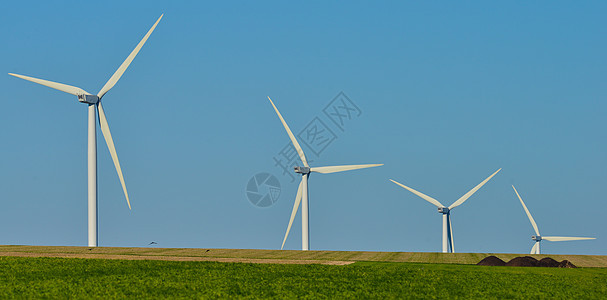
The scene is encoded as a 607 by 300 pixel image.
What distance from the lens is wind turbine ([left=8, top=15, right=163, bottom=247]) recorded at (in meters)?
76.2

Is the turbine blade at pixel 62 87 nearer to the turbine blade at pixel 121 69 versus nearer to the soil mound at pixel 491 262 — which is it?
the turbine blade at pixel 121 69

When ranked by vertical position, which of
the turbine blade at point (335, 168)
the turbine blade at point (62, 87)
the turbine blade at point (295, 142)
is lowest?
the turbine blade at point (335, 168)

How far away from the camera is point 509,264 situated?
2566 inches

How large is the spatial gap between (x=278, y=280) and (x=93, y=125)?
37.1m

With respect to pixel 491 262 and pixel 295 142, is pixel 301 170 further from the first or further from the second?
pixel 491 262

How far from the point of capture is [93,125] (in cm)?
7694

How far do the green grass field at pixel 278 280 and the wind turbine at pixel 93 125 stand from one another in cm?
1672

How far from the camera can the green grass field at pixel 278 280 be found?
41094mm

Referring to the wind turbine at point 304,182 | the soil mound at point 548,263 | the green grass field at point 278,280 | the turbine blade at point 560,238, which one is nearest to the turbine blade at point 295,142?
the wind turbine at point 304,182

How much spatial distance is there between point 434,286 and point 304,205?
161ft

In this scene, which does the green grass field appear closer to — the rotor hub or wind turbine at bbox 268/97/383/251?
wind turbine at bbox 268/97/383/251

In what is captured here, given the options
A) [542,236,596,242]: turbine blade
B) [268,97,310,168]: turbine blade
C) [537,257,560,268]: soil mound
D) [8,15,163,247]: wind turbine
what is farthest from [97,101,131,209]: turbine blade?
[542,236,596,242]: turbine blade

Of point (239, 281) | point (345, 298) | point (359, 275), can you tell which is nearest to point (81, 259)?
point (239, 281)

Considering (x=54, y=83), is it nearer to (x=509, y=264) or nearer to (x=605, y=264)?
(x=509, y=264)
